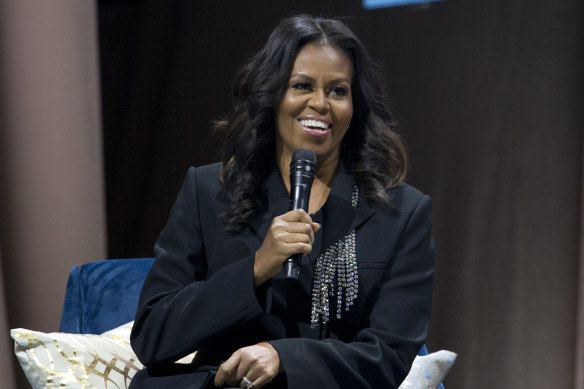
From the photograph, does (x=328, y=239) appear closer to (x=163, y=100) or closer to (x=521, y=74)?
(x=521, y=74)

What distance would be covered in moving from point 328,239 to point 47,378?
22.6 inches

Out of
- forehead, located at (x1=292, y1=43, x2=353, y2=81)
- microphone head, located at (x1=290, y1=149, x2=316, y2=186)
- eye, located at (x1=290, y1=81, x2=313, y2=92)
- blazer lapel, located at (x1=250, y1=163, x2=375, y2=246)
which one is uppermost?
forehead, located at (x1=292, y1=43, x2=353, y2=81)

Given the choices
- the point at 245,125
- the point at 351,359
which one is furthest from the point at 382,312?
the point at 245,125

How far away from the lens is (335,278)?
4.49 feet

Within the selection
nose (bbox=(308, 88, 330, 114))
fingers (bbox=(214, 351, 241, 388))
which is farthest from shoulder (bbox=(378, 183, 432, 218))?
fingers (bbox=(214, 351, 241, 388))

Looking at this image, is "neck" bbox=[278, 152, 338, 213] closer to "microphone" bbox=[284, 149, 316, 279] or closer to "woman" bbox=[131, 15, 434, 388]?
"woman" bbox=[131, 15, 434, 388]

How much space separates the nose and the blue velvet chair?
2.28 ft

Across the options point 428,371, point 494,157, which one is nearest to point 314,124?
point 428,371

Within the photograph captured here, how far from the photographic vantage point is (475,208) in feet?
8.12

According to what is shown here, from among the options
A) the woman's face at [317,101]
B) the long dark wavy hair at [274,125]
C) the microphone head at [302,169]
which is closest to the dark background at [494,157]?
the long dark wavy hair at [274,125]

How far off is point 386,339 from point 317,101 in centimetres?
46

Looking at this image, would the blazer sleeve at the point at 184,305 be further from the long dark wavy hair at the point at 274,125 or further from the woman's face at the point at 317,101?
the woman's face at the point at 317,101

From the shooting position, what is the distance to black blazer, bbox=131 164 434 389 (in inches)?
49.2

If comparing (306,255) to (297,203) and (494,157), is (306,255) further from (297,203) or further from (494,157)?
(494,157)
